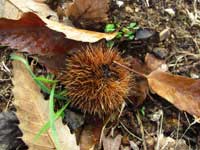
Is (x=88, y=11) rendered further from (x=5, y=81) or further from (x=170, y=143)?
(x=170, y=143)

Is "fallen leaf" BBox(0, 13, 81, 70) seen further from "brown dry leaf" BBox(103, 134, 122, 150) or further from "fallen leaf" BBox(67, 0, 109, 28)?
"brown dry leaf" BBox(103, 134, 122, 150)

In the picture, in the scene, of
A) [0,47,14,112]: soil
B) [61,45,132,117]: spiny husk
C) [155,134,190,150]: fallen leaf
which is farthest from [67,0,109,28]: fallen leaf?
[155,134,190,150]: fallen leaf

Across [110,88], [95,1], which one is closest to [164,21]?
[95,1]

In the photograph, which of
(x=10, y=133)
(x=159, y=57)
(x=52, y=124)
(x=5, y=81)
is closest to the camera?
(x=52, y=124)

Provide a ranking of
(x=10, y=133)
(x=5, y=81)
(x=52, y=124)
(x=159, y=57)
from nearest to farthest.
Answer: (x=52, y=124) < (x=10, y=133) < (x=5, y=81) < (x=159, y=57)

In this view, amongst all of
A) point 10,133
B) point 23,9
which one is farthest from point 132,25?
point 10,133

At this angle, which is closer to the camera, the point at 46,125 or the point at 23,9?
the point at 46,125

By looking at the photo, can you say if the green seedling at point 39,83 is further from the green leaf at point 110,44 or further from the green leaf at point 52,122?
the green leaf at point 110,44
